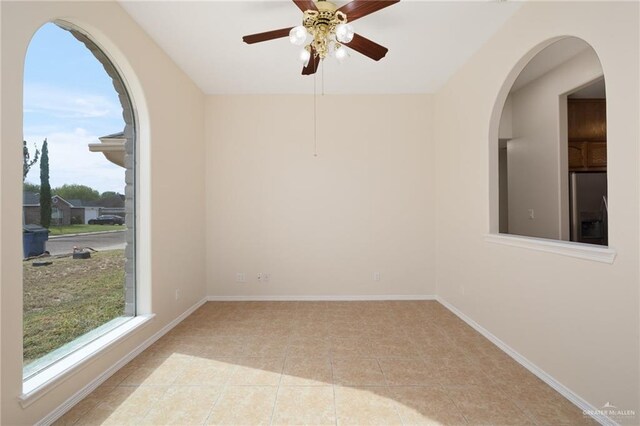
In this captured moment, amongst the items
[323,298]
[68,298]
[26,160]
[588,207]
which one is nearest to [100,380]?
[68,298]

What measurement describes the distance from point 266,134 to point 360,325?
2.88 m

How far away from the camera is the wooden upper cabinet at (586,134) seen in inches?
153

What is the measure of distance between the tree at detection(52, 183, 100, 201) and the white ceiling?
154 cm

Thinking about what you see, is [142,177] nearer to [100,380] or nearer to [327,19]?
[100,380]

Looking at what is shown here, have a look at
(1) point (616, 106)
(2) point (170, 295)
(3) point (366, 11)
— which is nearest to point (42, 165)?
(2) point (170, 295)

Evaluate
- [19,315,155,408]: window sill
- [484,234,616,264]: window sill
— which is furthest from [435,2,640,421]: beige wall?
[19,315,155,408]: window sill

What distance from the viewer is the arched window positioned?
1.98 m

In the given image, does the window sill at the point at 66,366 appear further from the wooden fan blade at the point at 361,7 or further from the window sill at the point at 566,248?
the window sill at the point at 566,248

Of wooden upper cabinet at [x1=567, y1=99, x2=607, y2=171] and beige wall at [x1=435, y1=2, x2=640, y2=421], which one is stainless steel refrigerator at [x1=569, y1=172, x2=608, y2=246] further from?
beige wall at [x1=435, y1=2, x2=640, y2=421]

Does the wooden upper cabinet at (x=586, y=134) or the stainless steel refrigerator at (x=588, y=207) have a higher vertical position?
the wooden upper cabinet at (x=586, y=134)

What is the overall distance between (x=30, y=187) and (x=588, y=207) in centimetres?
494

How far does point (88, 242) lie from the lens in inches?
99.9

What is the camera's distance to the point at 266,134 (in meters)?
4.58

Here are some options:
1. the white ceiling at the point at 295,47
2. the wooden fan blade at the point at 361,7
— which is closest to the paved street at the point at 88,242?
the white ceiling at the point at 295,47
